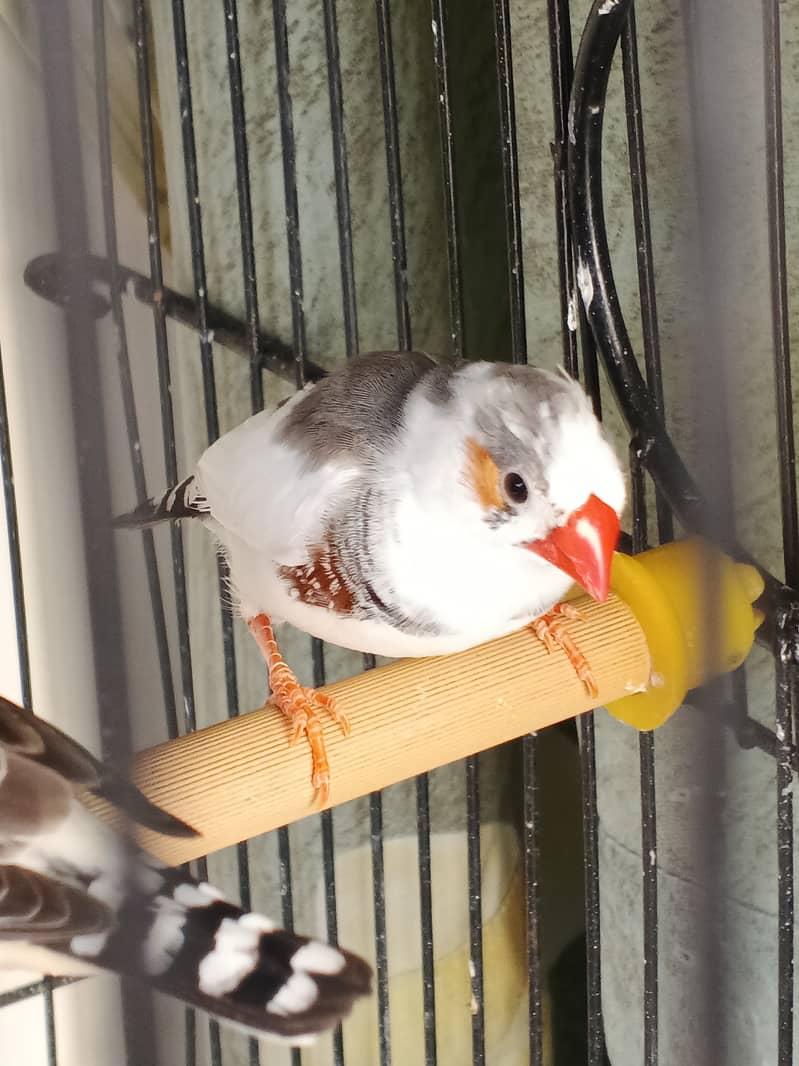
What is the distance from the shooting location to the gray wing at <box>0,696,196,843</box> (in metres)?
0.41

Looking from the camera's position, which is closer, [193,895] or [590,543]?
[193,895]

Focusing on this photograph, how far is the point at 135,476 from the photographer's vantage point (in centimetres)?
92

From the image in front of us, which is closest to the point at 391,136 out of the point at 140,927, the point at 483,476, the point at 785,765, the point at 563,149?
the point at 563,149

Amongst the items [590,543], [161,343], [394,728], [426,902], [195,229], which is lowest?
[426,902]

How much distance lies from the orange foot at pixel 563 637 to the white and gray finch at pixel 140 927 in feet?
1.09

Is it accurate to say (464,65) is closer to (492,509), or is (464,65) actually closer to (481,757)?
(492,509)

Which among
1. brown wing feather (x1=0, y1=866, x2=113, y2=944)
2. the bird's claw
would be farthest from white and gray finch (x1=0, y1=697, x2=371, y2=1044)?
the bird's claw

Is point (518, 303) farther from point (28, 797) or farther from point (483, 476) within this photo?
point (28, 797)

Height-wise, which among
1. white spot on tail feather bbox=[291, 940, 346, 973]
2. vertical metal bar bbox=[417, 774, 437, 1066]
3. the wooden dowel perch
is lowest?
vertical metal bar bbox=[417, 774, 437, 1066]

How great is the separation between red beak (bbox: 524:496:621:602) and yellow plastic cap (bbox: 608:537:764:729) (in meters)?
0.06

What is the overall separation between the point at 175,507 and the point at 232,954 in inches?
21.2

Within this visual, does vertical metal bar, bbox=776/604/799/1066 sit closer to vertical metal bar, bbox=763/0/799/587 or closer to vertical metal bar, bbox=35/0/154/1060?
vertical metal bar, bbox=763/0/799/587

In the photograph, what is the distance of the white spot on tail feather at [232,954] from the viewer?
395 millimetres

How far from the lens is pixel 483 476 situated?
0.67 metres
